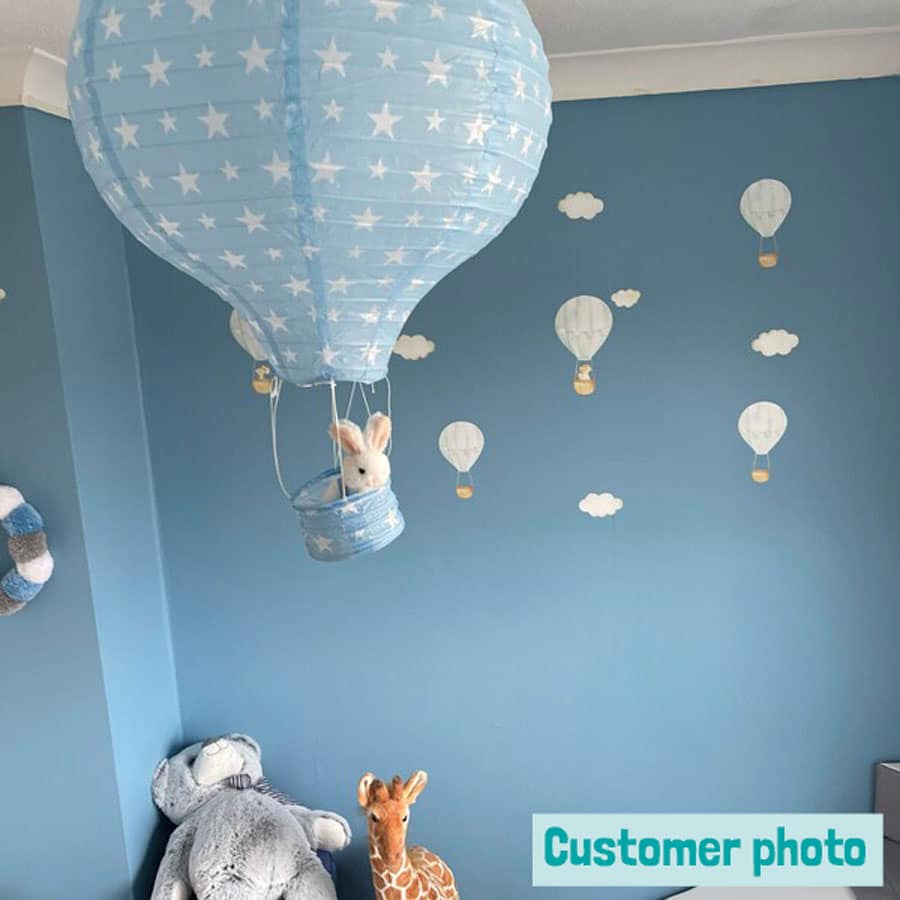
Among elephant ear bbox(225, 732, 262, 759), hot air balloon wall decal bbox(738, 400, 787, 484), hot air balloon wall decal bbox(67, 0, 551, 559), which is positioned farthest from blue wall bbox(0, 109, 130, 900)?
hot air balloon wall decal bbox(738, 400, 787, 484)

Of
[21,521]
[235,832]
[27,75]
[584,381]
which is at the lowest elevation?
[235,832]

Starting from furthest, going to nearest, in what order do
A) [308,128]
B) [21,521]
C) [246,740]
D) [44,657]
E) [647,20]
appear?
[246,740]
[44,657]
[21,521]
[647,20]
[308,128]

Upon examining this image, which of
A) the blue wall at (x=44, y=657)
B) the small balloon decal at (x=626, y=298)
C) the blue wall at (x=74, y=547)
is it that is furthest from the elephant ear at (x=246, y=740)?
the small balloon decal at (x=626, y=298)

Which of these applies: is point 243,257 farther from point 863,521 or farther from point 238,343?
point 863,521

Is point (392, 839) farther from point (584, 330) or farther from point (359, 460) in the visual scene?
point (584, 330)

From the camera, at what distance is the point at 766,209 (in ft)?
5.62

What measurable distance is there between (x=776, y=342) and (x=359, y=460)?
1021 mm

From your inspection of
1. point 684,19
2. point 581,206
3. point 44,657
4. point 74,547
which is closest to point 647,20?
point 684,19

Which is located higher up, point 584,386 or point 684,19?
point 684,19

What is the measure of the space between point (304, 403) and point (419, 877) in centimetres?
97

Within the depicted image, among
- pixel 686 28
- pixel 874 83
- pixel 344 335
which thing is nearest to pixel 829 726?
pixel 874 83

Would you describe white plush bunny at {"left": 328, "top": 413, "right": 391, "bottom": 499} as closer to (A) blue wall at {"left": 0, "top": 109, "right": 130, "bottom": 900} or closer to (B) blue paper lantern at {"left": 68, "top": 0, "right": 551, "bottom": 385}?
(B) blue paper lantern at {"left": 68, "top": 0, "right": 551, "bottom": 385}

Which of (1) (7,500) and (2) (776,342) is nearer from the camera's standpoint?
(1) (7,500)

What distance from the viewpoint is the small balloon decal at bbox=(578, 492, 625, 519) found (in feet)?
6.06
